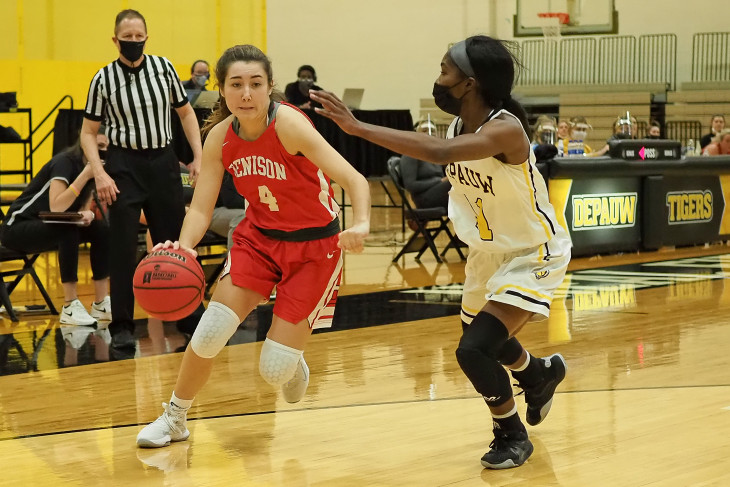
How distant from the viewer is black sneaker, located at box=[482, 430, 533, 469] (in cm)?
373

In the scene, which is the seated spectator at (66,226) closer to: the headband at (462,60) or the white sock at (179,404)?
the white sock at (179,404)

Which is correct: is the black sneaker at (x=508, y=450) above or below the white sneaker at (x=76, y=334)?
above

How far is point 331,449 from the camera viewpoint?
4.02 meters

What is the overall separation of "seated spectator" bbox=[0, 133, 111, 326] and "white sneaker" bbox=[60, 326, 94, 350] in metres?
0.12

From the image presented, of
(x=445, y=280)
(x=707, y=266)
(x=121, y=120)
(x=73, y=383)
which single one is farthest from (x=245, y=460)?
(x=707, y=266)

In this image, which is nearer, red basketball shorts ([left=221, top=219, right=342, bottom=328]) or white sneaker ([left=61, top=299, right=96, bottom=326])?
red basketball shorts ([left=221, top=219, right=342, bottom=328])

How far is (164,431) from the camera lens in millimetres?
4059

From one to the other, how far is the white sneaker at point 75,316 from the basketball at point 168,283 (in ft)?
11.4

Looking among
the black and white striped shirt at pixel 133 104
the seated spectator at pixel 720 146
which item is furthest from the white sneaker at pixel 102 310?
the seated spectator at pixel 720 146

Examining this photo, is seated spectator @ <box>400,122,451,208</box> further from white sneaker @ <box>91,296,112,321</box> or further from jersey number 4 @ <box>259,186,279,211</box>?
jersey number 4 @ <box>259,186,279,211</box>

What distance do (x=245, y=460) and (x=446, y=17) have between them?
19128mm

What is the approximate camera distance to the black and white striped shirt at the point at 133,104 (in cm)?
634

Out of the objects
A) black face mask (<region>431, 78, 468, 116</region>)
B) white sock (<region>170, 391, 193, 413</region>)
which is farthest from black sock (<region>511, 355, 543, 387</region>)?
white sock (<region>170, 391, 193, 413</region>)

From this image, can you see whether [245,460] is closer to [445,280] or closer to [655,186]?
[445,280]
